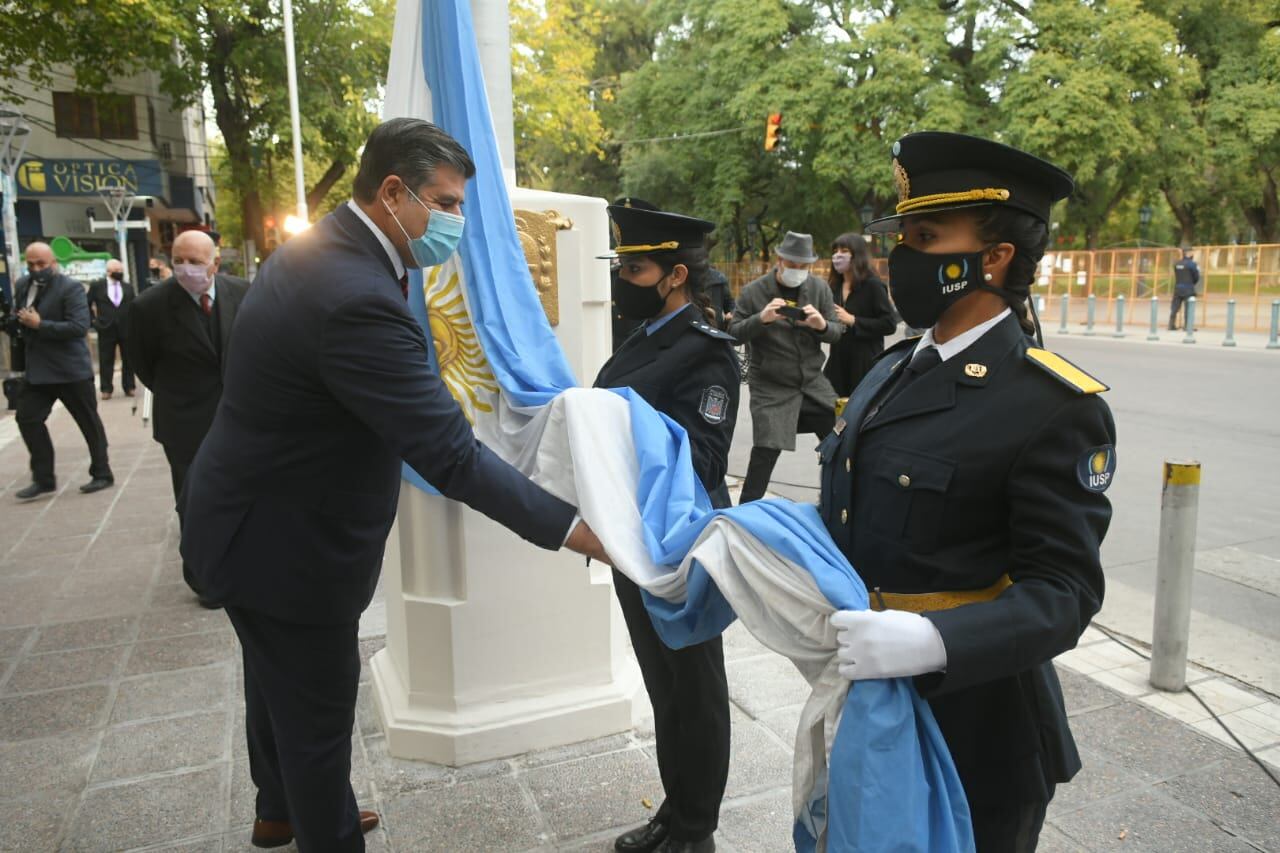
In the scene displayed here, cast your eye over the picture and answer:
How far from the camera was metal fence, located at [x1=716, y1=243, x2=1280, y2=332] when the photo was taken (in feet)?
78.4

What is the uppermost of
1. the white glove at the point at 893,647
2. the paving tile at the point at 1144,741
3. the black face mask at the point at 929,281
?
the black face mask at the point at 929,281

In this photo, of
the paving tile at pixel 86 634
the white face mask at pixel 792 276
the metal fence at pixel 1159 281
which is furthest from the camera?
the metal fence at pixel 1159 281

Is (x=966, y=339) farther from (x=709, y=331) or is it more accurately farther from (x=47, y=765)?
(x=47, y=765)

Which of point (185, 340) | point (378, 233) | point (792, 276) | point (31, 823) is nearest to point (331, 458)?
point (378, 233)

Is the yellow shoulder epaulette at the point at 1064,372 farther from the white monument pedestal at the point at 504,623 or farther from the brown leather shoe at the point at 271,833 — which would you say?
the brown leather shoe at the point at 271,833

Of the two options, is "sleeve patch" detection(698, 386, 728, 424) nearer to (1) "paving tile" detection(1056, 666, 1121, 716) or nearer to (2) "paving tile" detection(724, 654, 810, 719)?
(2) "paving tile" detection(724, 654, 810, 719)

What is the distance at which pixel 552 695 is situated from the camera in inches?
146

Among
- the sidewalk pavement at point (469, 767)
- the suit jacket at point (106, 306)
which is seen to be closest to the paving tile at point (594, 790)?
the sidewalk pavement at point (469, 767)

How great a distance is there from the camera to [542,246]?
11.5 ft

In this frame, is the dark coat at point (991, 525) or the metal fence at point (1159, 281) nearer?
the dark coat at point (991, 525)

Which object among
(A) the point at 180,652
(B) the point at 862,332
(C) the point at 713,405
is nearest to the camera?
(C) the point at 713,405

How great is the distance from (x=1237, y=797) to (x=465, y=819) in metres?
2.64

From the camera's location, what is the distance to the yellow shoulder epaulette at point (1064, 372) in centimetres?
161

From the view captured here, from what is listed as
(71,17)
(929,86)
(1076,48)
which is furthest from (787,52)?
(71,17)
